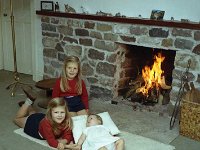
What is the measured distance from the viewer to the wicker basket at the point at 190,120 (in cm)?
293

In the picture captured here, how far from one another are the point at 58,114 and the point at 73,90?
0.64 meters

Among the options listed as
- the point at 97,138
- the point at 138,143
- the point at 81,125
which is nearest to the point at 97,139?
the point at 97,138

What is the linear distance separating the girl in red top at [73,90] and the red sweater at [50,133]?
1.41ft

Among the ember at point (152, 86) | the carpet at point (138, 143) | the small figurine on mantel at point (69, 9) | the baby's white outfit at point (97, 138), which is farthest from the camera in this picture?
the small figurine on mantel at point (69, 9)

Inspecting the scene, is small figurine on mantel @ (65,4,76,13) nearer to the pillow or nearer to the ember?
the ember

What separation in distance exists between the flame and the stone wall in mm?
382

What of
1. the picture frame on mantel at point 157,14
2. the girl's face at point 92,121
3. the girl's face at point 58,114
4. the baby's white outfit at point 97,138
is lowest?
the baby's white outfit at point 97,138

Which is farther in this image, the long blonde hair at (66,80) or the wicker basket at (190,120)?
the long blonde hair at (66,80)

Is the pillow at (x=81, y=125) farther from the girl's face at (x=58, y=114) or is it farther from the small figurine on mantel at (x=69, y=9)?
the small figurine on mantel at (x=69, y=9)

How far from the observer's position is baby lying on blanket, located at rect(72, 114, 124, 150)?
2.57 m

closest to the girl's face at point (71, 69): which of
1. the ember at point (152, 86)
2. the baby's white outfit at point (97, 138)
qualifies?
the baby's white outfit at point (97, 138)

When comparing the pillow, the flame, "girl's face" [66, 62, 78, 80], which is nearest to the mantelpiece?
the flame

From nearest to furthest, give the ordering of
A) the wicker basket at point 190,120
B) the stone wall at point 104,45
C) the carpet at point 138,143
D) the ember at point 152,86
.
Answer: the carpet at point 138,143
the wicker basket at point 190,120
the stone wall at point 104,45
the ember at point 152,86

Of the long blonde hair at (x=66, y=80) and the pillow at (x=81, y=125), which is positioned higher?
the long blonde hair at (x=66, y=80)
